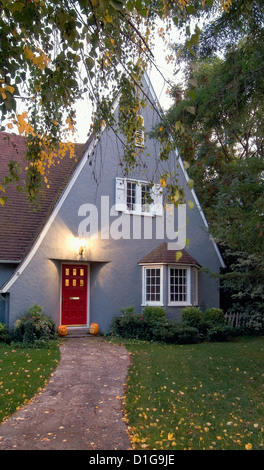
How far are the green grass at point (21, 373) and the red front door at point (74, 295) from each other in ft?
8.01

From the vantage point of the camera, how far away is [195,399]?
21.4ft

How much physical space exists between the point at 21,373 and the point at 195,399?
3439 mm

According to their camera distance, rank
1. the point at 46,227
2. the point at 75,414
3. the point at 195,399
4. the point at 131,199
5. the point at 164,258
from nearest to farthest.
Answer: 1. the point at 75,414
2. the point at 195,399
3. the point at 46,227
4. the point at 164,258
5. the point at 131,199

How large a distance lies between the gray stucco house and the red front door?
0.11ft

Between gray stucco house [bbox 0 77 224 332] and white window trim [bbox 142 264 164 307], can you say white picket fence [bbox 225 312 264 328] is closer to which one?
gray stucco house [bbox 0 77 224 332]

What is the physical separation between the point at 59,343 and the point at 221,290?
811 cm

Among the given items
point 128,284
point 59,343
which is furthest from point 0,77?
point 128,284

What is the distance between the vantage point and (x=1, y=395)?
641cm

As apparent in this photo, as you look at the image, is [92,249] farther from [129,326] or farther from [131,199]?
[129,326]

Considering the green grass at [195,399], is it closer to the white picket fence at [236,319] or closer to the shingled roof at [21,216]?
the shingled roof at [21,216]

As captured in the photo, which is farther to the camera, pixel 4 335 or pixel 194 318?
pixel 194 318

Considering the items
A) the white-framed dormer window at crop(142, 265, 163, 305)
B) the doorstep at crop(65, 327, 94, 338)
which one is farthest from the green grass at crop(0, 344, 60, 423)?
the white-framed dormer window at crop(142, 265, 163, 305)

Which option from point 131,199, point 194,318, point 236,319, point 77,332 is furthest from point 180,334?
point 131,199

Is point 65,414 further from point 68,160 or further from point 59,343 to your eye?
point 68,160
